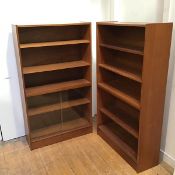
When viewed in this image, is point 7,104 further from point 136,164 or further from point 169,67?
point 169,67

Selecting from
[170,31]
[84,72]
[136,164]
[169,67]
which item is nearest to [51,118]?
[84,72]

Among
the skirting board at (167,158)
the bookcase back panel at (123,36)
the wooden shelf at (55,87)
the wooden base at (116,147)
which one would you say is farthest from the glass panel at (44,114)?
the skirting board at (167,158)

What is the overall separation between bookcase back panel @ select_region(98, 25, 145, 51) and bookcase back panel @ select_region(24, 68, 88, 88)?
0.53 metres

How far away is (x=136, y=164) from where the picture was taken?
2.26m

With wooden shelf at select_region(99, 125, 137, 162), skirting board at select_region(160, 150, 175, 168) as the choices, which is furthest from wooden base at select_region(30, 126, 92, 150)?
skirting board at select_region(160, 150, 175, 168)

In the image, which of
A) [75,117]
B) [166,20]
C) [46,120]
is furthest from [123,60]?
[46,120]

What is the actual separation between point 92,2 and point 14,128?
208 centimetres

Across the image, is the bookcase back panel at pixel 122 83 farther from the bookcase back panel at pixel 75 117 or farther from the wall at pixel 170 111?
the bookcase back panel at pixel 75 117

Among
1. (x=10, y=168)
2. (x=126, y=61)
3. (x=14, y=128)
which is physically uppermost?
(x=126, y=61)

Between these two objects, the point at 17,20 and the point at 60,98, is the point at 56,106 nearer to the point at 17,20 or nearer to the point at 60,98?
the point at 60,98

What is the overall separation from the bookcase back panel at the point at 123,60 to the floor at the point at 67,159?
3.48 feet

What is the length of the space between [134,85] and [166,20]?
81 cm

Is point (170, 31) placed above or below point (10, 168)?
above

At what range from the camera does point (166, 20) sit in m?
2.03
